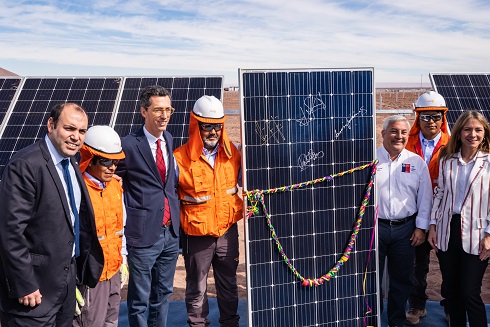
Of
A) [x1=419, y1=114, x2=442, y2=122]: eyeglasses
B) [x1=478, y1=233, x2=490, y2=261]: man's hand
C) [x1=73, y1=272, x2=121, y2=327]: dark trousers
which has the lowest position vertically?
[x1=73, y1=272, x2=121, y2=327]: dark trousers

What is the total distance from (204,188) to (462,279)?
256 centimetres

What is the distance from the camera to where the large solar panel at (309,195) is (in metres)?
4.50

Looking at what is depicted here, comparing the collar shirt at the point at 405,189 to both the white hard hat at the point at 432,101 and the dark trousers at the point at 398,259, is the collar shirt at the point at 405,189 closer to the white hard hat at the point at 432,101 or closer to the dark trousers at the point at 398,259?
the dark trousers at the point at 398,259

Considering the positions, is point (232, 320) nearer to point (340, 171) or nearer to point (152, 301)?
point (152, 301)

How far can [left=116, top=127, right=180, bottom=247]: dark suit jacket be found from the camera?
4.41 meters

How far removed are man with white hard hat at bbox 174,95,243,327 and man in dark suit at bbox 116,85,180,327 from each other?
156 mm

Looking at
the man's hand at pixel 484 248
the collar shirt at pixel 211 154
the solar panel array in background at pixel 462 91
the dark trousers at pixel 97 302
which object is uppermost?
the solar panel array in background at pixel 462 91

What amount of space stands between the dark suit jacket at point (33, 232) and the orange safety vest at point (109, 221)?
459 mm

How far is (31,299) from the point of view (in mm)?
3281

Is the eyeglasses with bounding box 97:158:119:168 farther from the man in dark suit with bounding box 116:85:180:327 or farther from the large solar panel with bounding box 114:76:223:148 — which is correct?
the large solar panel with bounding box 114:76:223:148
